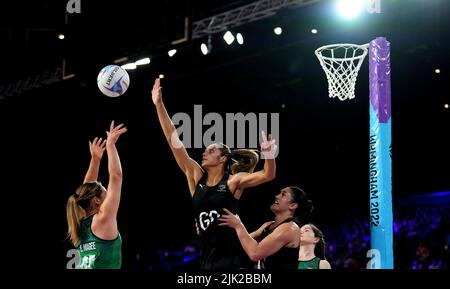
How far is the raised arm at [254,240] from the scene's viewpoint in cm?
504

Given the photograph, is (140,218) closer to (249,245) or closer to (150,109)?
(150,109)

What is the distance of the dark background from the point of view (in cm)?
1216

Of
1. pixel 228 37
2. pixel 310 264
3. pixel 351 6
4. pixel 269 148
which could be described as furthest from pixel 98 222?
pixel 228 37

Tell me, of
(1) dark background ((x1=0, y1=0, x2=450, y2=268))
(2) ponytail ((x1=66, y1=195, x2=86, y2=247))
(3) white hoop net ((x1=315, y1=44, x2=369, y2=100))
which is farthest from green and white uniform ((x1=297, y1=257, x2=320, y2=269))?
(1) dark background ((x1=0, y1=0, x2=450, y2=268))

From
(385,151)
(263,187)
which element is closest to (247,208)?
(263,187)

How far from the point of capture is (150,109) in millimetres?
15398

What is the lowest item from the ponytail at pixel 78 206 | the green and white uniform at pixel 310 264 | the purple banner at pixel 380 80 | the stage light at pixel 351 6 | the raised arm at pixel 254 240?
the green and white uniform at pixel 310 264

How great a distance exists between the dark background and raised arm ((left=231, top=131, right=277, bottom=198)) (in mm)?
5933

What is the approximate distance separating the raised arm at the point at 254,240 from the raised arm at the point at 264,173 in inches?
15.3

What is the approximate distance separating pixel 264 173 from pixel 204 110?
1085 centimetres

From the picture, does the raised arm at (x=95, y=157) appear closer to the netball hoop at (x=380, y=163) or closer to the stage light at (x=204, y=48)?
the netball hoop at (x=380, y=163)

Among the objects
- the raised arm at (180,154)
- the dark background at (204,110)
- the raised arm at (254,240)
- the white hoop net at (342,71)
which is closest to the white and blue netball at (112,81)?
the raised arm at (180,154)

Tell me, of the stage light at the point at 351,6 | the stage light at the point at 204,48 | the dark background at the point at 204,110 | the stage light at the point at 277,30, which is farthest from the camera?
the stage light at the point at 204,48

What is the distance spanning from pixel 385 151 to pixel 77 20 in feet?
21.1
